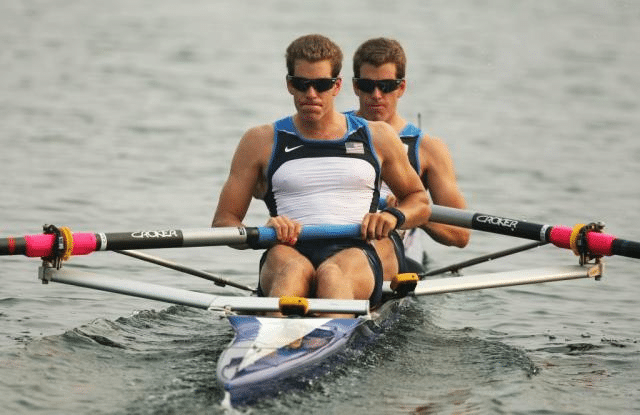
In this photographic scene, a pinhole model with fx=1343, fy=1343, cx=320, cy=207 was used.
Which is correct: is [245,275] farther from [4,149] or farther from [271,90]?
[271,90]

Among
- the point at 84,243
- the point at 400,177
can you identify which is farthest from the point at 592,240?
the point at 84,243

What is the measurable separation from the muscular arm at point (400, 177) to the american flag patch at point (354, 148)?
16 centimetres

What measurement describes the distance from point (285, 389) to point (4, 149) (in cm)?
1289

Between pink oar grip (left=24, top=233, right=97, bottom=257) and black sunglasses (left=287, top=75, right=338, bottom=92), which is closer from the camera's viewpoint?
pink oar grip (left=24, top=233, right=97, bottom=257)

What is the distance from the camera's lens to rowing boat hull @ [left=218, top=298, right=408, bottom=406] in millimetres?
7949

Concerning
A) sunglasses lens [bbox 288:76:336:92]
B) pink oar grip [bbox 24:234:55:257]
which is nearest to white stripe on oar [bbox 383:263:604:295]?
sunglasses lens [bbox 288:76:336:92]

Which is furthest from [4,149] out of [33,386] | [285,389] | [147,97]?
[285,389]

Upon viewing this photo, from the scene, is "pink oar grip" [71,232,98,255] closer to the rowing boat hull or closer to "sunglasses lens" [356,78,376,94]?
the rowing boat hull

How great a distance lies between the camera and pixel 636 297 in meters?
13.6

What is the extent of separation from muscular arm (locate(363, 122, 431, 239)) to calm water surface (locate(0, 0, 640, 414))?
985mm

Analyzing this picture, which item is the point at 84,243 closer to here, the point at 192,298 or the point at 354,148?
the point at 192,298

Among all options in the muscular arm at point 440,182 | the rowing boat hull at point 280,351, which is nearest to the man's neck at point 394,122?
the muscular arm at point 440,182

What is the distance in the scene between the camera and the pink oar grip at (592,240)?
10523mm

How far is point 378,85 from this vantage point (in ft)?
38.6
